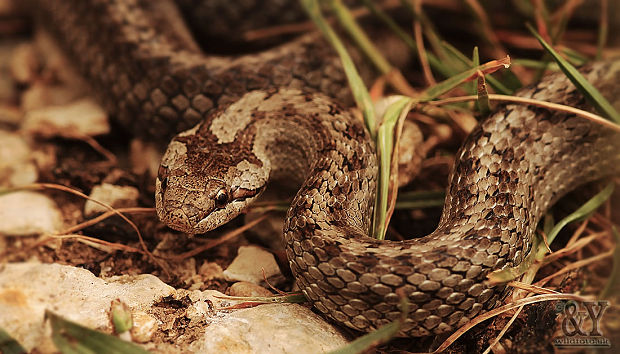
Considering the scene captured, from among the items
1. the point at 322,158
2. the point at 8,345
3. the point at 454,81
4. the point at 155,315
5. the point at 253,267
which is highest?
the point at 454,81

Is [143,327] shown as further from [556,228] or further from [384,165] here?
[556,228]

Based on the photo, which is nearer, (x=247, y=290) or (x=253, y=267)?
(x=247, y=290)

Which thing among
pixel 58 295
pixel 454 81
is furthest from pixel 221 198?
pixel 454 81

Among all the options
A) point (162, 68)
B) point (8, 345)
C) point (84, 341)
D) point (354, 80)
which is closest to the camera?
point (84, 341)

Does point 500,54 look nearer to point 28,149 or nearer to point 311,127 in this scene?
point 311,127

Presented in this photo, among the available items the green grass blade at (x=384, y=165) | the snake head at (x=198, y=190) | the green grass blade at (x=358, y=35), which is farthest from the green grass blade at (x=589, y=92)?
the snake head at (x=198, y=190)

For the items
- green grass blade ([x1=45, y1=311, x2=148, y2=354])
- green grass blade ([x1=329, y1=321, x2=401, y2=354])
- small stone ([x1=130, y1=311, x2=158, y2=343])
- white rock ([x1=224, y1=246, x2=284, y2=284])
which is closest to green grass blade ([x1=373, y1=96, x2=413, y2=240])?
white rock ([x1=224, y1=246, x2=284, y2=284])
